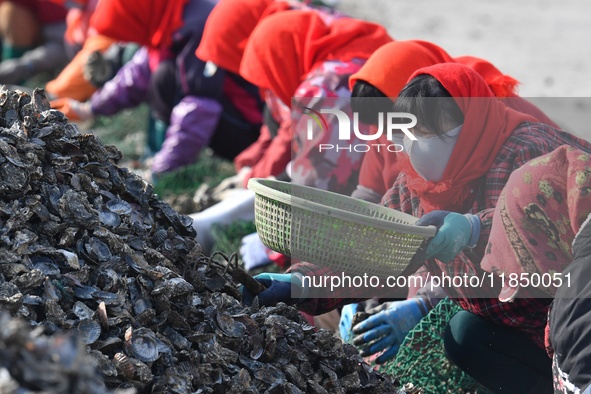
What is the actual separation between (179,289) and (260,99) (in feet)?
8.18

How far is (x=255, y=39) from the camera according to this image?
130 inches

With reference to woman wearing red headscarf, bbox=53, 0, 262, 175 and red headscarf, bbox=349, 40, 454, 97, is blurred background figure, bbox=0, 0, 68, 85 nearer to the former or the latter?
woman wearing red headscarf, bbox=53, 0, 262, 175

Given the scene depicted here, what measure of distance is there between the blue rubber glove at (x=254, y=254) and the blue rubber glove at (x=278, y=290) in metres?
0.71

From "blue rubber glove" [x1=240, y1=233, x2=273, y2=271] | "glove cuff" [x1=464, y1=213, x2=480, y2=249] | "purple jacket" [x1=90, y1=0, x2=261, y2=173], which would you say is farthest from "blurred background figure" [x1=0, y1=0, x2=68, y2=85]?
"glove cuff" [x1=464, y1=213, x2=480, y2=249]

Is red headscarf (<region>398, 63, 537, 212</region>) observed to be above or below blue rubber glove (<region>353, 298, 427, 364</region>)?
above

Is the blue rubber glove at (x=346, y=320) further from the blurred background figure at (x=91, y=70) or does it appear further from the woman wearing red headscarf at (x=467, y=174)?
the blurred background figure at (x=91, y=70)

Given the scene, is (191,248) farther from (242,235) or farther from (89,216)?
(242,235)

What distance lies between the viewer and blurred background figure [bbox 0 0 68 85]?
6344 mm

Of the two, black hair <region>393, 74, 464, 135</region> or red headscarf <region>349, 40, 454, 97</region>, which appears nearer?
black hair <region>393, 74, 464, 135</region>

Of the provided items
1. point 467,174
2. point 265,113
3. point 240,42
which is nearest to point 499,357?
point 467,174

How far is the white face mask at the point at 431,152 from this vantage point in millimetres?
2143

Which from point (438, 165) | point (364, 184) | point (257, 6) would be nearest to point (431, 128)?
point (438, 165)

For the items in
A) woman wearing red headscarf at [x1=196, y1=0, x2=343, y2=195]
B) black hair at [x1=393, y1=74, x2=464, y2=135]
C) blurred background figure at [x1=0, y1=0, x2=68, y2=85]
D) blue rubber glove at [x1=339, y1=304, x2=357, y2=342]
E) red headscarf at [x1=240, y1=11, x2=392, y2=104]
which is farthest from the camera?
blurred background figure at [x1=0, y1=0, x2=68, y2=85]

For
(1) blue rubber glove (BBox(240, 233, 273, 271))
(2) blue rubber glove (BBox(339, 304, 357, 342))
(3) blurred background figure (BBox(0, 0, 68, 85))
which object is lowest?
(3) blurred background figure (BBox(0, 0, 68, 85))
